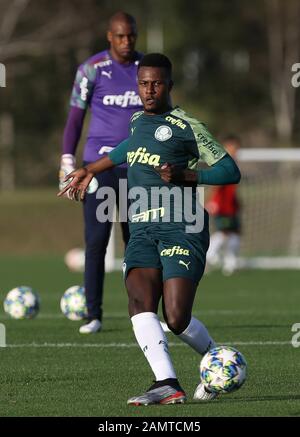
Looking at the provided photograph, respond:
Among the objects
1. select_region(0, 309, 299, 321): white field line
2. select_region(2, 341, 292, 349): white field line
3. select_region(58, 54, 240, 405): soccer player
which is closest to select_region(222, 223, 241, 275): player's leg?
select_region(0, 309, 299, 321): white field line

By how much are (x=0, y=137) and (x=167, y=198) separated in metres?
33.8

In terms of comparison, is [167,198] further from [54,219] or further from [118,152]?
[54,219]

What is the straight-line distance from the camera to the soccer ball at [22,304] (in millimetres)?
11992

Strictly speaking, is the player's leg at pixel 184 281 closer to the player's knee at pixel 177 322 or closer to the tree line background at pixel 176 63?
the player's knee at pixel 177 322

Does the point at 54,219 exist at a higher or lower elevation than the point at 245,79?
lower

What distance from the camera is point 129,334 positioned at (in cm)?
1082

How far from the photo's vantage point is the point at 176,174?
727 centimetres

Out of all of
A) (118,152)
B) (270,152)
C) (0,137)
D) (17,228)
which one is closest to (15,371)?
(118,152)

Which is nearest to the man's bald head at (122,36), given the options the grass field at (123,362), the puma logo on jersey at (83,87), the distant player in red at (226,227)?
the puma logo on jersey at (83,87)

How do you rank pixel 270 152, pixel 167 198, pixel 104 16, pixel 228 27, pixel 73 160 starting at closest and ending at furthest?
pixel 167 198 < pixel 73 160 < pixel 270 152 < pixel 104 16 < pixel 228 27

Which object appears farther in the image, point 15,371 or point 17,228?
point 17,228

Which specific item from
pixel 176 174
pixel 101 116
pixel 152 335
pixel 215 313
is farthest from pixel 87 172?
pixel 215 313

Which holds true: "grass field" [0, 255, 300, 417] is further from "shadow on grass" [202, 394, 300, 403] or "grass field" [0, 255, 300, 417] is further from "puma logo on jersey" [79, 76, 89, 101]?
"puma logo on jersey" [79, 76, 89, 101]

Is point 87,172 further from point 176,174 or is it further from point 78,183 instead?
point 176,174
